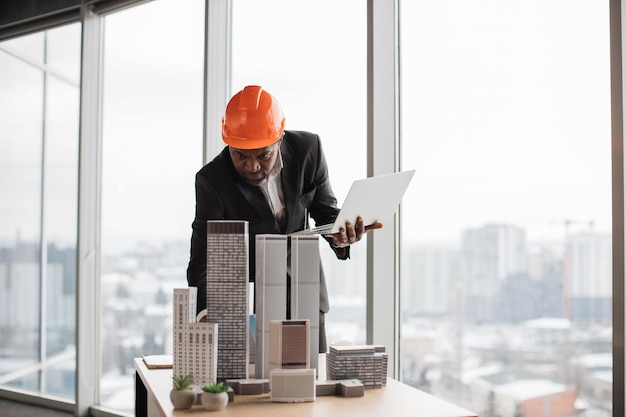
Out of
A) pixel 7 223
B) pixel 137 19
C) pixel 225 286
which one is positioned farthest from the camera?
pixel 7 223

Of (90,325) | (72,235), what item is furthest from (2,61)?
(90,325)

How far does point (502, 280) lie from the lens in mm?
2762

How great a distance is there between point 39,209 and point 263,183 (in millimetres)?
3207

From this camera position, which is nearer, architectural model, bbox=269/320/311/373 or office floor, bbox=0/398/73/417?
architectural model, bbox=269/320/311/373

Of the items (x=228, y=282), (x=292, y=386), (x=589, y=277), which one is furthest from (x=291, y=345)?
(x=589, y=277)

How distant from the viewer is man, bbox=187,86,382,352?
2.20 metres

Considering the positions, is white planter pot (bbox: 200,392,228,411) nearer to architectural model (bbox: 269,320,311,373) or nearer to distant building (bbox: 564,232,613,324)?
architectural model (bbox: 269,320,311,373)

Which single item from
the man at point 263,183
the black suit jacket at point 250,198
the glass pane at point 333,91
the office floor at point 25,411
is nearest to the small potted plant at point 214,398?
the man at point 263,183

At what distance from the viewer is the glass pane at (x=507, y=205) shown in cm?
248

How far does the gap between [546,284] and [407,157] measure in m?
0.87

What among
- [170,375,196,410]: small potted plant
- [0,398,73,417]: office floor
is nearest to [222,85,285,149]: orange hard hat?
[170,375,196,410]: small potted plant

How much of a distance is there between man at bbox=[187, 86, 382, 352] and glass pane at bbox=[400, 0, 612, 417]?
63cm

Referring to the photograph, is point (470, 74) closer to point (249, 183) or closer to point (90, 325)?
point (249, 183)

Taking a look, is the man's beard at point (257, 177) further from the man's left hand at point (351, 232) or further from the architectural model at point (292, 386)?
the architectural model at point (292, 386)
